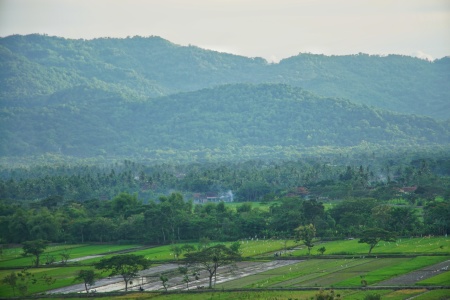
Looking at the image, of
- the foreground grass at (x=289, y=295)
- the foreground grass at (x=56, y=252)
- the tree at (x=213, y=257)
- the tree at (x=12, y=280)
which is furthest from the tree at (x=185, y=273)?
the foreground grass at (x=56, y=252)

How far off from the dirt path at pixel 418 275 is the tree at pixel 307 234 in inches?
465

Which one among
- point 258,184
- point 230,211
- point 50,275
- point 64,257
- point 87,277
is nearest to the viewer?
point 87,277

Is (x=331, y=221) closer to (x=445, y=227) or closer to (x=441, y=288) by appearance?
(x=445, y=227)

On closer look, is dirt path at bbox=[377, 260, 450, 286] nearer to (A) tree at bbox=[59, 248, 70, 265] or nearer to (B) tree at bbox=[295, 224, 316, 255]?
(B) tree at bbox=[295, 224, 316, 255]

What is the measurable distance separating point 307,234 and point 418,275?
15598 millimetres

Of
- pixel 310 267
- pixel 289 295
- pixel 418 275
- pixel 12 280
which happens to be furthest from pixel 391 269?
pixel 12 280

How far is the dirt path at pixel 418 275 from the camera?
181 feet

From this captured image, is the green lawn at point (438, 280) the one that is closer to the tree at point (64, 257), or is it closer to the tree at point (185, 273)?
the tree at point (185, 273)

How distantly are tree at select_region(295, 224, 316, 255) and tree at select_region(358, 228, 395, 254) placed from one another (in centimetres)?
394

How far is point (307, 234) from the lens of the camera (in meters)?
71.7

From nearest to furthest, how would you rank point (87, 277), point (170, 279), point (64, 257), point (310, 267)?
point (87, 277) < point (170, 279) < point (310, 267) < point (64, 257)

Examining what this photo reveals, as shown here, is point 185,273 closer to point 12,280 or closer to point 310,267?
point 310,267

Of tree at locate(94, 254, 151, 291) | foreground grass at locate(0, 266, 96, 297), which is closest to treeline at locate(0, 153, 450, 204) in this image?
foreground grass at locate(0, 266, 96, 297)

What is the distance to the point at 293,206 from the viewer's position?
88.8 metres
